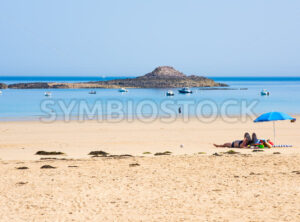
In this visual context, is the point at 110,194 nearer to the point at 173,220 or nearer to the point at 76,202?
the point at 76,202

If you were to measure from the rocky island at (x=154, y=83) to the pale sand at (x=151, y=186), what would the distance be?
127 metres

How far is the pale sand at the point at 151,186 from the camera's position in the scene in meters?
10.0

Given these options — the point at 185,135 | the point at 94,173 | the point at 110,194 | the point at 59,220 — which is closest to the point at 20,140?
the point at 185,135

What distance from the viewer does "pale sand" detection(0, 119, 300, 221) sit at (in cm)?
1001

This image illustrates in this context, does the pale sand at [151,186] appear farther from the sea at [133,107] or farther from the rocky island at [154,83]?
the rocky island at [154,83]

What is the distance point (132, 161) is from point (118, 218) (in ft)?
24.5

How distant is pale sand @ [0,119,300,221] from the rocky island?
416ft

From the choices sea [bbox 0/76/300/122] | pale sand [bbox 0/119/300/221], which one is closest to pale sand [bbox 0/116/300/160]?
pale sand [bbox 0/119/300/221]

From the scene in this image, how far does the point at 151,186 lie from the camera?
502 inches

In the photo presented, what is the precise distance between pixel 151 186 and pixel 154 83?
144 m

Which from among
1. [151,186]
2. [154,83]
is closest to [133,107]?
[151,186]

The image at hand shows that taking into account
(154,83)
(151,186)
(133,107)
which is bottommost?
(133,107)

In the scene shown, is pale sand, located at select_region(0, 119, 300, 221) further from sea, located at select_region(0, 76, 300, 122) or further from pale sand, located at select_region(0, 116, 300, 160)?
sea, located at select_region(0, 76, 300, 122)

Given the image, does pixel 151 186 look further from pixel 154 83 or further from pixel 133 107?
pixel 154 83
